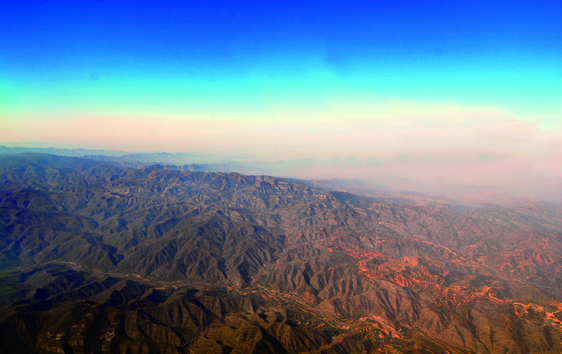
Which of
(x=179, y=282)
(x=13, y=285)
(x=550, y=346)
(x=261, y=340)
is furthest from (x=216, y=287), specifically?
(x=550, y=346)

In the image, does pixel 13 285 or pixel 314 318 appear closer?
pixel 314 318

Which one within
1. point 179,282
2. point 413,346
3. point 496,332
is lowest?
point 179,282

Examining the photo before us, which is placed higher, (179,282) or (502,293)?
(502,293)

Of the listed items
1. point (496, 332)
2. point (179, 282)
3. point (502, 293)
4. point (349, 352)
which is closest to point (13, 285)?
point (179, 282)

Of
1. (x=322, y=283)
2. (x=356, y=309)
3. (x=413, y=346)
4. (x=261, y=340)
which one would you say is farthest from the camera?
(x=322, y=283)

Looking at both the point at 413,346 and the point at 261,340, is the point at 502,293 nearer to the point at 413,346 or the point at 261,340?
the point at 413,346

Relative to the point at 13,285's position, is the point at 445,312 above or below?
above

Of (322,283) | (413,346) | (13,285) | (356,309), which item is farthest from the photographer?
(322,283)

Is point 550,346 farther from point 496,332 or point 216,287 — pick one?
point 216,287

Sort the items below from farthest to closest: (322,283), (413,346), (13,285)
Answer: (322,283)
(13,285)
(413,346)
